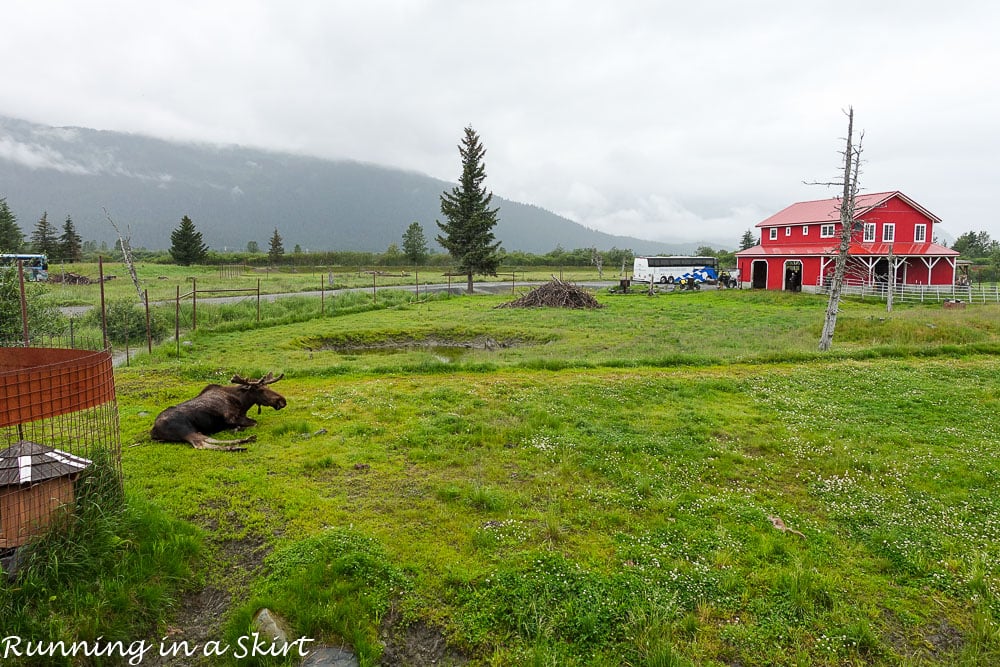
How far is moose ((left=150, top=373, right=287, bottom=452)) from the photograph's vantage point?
8.20m

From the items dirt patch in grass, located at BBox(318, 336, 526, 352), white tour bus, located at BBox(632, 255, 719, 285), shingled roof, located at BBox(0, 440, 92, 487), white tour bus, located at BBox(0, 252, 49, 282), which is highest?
white tour bus, located at BBox(632, 255, 719, 285)

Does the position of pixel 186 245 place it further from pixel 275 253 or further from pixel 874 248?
pixel 874 248

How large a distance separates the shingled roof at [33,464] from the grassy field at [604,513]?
1.36m

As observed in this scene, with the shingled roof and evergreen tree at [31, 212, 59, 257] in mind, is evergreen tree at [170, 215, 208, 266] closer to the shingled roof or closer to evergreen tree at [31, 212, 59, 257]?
evergreen tree at [31, 212, 59, 257]

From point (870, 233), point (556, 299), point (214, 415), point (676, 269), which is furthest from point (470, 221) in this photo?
point (214, 415)

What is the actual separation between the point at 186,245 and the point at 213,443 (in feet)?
257

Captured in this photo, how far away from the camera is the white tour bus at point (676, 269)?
56.6 metres

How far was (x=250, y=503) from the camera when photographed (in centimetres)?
633

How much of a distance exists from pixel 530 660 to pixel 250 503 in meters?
3.96

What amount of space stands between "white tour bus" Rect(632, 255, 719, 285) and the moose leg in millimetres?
52415

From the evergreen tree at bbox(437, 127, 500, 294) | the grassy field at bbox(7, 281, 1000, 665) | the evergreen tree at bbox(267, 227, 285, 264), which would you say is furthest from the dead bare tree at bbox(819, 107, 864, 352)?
the evergreen tree at bbox(267, 227, 285, 264)

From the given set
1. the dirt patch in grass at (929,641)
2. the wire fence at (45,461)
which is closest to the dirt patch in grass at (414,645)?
the wire fence at (45,461)

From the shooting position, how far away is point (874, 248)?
129ft

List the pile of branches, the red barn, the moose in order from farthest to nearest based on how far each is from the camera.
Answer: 1. the red barn
2. the pile of branches
3. the moose
